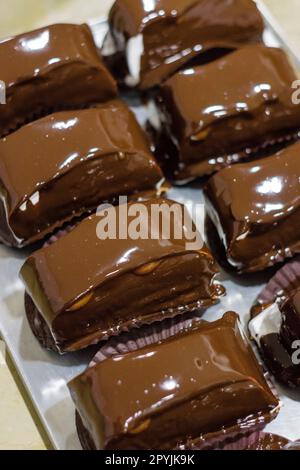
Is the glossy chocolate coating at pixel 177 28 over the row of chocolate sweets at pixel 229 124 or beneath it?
over

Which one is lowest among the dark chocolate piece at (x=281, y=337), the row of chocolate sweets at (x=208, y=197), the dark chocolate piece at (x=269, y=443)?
the dark chocolate piece at (x=269, y=443)

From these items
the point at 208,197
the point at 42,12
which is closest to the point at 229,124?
the point at 208,197

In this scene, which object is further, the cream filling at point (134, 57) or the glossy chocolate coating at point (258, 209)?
the cream filling at point (134, 57)

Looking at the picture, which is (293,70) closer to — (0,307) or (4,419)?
(0,307)

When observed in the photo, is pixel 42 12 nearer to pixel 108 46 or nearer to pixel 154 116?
pixel 108 46

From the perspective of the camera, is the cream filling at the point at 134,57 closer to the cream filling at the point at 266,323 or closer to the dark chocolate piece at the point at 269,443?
the cream filling at the point at 266,323

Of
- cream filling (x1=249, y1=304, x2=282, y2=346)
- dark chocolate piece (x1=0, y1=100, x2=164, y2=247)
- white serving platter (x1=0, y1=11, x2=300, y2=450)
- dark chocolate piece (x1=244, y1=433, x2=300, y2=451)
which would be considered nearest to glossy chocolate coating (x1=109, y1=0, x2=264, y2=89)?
dark chocolate piece (x1=0, y1=100, x2=164, y2=247)

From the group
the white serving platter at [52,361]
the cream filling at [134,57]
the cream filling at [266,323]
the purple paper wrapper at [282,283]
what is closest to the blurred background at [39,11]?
the cream filling at [134,57]
